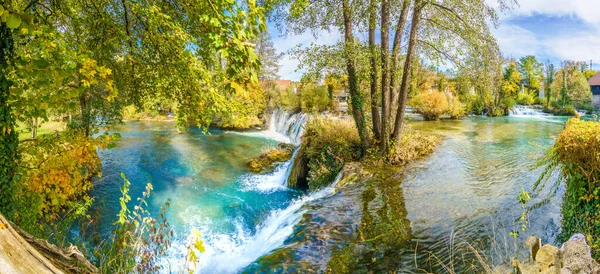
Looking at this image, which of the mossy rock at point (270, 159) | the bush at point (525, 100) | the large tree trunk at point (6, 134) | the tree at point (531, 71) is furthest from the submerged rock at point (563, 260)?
the tree at point (531, 71)

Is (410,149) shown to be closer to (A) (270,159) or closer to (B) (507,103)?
(A) (270,159)

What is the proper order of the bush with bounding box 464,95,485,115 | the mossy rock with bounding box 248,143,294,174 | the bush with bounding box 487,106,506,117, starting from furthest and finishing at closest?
the bush with bounding box 464,95,485,115, the bush with bounding box 487,106,506,117, the mossy rock with bounding box 248,143,294,174

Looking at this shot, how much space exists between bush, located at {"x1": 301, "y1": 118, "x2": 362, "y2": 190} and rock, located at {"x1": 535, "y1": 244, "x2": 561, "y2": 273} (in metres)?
6.76

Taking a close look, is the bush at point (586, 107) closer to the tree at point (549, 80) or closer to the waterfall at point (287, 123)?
the tree at point (549, 80)

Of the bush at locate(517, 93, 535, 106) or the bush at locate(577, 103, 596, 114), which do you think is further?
the bush at locate(517, 93, 535, 106)

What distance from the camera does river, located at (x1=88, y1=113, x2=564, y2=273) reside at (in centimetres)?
483

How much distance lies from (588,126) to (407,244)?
2.97 metres

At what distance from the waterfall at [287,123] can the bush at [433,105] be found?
974 cm

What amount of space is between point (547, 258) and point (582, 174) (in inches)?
69.5

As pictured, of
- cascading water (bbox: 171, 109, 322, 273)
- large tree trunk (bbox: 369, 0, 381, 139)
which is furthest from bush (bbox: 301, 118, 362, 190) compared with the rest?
cascading water (bbox: 171, 109, 322, 273)

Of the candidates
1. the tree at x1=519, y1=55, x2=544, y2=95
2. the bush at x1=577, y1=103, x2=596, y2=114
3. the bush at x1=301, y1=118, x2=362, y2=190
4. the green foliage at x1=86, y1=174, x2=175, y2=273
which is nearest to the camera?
the green foliage at x1=86, y1=174, x2=175, y2=273

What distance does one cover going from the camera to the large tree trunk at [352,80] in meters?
8.62

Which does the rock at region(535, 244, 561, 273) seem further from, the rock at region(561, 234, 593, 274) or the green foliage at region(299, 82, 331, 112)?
the green foliage at region(299, 82, 331, 112)

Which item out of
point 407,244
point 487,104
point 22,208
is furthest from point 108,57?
point 487,104
